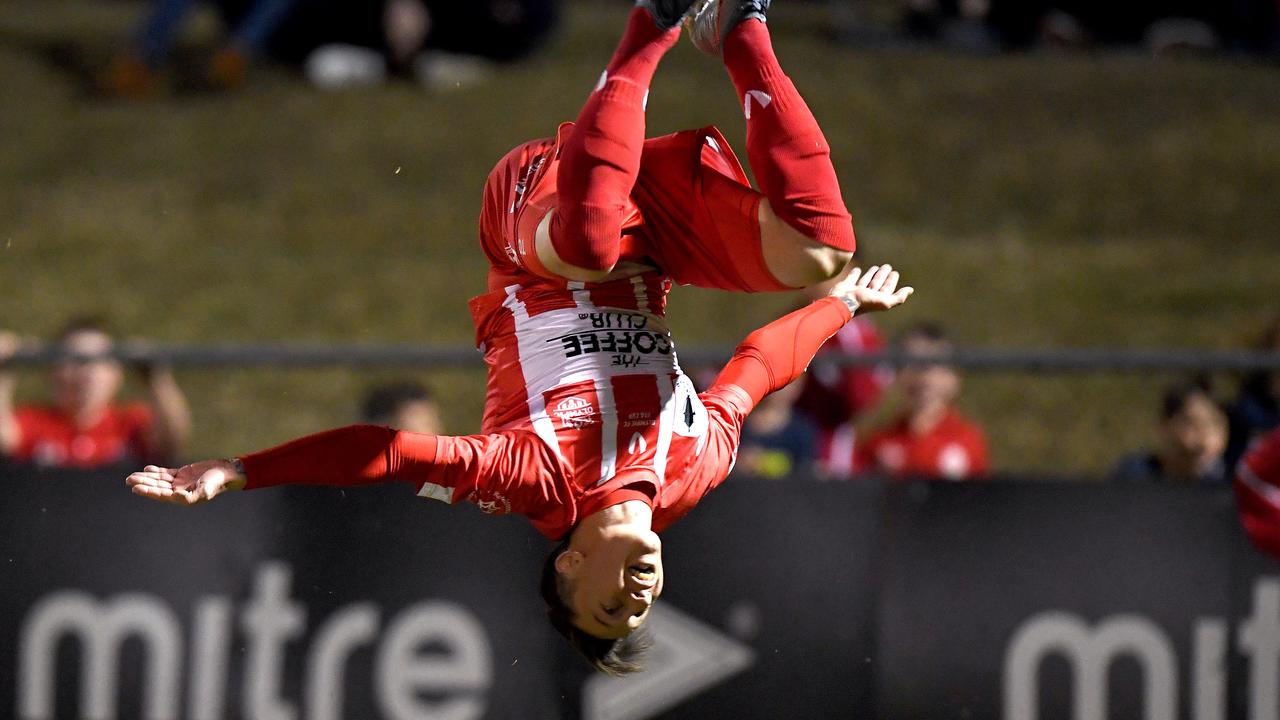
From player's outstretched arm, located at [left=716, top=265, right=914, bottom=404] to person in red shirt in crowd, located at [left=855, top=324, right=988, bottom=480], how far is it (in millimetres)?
1976

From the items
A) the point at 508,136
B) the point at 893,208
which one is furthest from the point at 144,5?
the point at 893,208

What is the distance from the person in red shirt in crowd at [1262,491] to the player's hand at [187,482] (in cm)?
337

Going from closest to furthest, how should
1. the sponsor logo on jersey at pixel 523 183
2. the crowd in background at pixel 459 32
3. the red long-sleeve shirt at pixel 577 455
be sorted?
the red long-sleeve shirt at pixel 577 455, the sponsor logo on jersey at pixel 523 183, the crowd in background at pixel 459 32

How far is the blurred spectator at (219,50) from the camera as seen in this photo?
36.9 ft

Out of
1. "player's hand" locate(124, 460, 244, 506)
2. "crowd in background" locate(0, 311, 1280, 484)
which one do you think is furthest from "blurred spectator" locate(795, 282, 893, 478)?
"player's hand" locate(124, 460, 244, 506)

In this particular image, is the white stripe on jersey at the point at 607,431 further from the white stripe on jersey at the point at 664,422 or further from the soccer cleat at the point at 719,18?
the soccer cleat at the point at 719,18

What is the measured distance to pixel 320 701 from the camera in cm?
574

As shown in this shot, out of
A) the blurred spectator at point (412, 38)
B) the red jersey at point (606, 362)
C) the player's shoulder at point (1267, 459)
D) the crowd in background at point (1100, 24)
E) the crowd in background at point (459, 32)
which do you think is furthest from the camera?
the crowd in background at point (1100, 24)

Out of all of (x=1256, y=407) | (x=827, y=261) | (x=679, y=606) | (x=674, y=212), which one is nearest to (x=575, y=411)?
(x=674, y=212)

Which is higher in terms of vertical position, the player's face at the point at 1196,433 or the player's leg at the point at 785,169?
the player's leg at the point at 785,169

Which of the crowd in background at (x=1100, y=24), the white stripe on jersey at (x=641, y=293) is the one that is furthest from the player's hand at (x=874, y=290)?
the crowd in background at (x=1100, y=24)

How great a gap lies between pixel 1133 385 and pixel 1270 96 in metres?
4.37

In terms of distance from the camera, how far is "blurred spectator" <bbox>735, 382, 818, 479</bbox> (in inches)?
251

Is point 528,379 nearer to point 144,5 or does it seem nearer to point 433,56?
point 433,56
